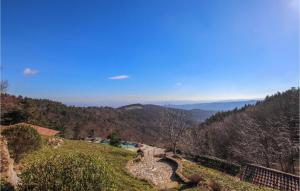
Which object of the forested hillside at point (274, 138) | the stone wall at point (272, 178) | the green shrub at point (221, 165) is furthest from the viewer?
the forested hillside at point (274, 138)

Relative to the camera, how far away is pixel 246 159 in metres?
40.5

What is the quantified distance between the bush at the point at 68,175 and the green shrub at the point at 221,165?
75.5 feet

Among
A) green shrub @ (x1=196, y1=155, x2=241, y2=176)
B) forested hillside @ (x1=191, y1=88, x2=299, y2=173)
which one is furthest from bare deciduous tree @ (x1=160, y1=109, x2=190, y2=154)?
forested hillside @ (x1=191, y1=88, x2=299, y2=173)

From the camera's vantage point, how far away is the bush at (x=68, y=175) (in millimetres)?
6613

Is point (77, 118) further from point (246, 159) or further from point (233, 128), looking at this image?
point (246, 159)

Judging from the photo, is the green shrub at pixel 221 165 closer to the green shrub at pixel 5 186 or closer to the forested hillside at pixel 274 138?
the forested hillside at pixel 274 138

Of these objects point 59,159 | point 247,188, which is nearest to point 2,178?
point 59,159

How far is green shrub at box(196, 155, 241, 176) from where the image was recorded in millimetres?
27355

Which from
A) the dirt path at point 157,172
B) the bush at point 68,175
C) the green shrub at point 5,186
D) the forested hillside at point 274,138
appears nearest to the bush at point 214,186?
the dirt path at point 157,172

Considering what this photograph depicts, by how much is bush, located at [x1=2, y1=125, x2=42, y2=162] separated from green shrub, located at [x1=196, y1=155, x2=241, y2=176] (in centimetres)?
2113

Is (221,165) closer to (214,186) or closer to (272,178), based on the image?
(272,178)

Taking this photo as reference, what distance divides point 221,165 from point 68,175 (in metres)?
25.6

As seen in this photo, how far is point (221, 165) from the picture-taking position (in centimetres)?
2936

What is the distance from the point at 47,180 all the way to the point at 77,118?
85.1 m
